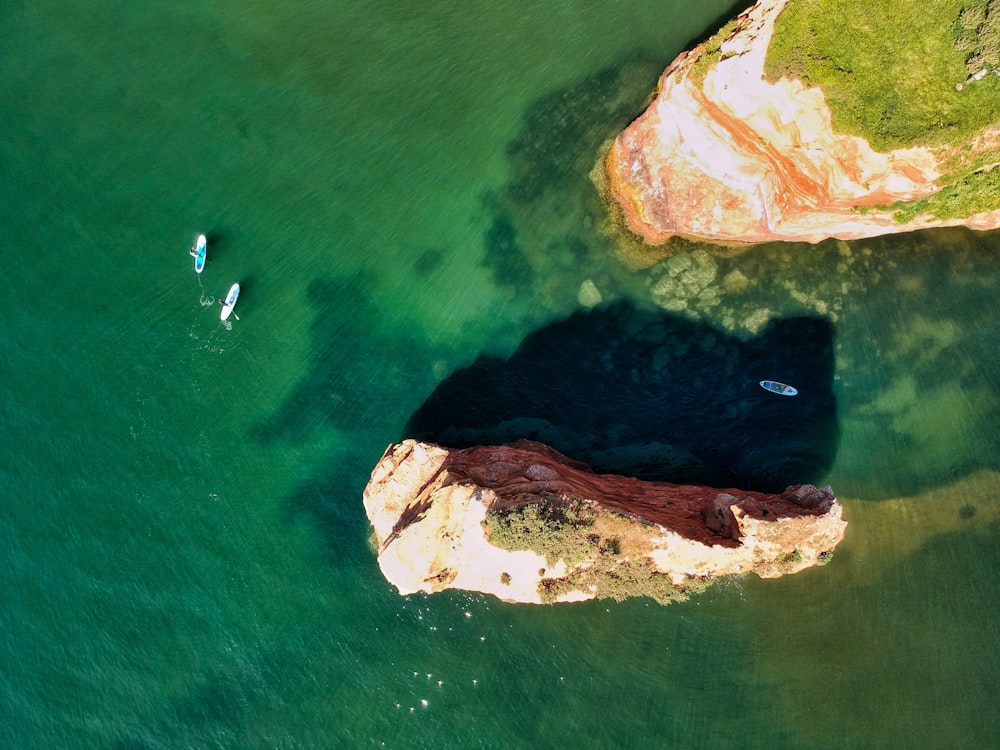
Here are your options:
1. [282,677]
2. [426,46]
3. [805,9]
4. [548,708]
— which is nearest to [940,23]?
[805,9]

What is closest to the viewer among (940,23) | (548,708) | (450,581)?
(940,23)

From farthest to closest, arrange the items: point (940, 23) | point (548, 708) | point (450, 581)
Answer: point (548, 708), point (450, 581), point (940, 23)

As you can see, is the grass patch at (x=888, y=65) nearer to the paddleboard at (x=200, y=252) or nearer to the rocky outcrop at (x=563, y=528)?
the rocky outcrop at (x=563, y=528)

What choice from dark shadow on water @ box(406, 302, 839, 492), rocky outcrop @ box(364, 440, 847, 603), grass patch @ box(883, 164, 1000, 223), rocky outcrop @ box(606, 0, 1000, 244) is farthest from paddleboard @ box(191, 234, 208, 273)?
grass patch @ box(883, 164, 1000, 223)

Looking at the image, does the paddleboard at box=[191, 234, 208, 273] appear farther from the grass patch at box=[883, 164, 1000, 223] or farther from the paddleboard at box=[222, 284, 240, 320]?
the grass patch at box=[883, 164, 1000, 223]

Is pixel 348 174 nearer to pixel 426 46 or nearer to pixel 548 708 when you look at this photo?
pixel 426 46

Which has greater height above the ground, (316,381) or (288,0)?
(288,0)
